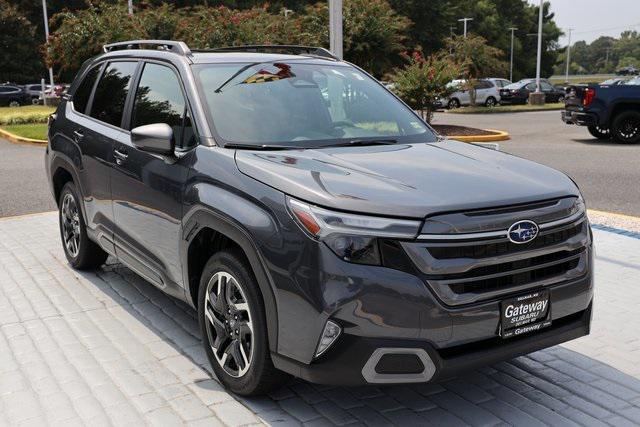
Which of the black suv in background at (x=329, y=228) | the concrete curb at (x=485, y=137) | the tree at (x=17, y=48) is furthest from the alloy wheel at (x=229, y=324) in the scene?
the tree at (x=17, y=48)

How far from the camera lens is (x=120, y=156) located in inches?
189

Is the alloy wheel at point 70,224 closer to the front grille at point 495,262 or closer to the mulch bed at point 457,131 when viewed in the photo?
the front grille at point 495,262

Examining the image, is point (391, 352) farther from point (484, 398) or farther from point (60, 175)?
point (60, 175)

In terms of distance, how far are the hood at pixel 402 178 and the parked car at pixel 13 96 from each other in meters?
48.9

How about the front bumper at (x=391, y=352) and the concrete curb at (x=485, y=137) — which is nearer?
the front bumper at (x=391, y=352)

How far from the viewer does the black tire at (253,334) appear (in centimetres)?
338

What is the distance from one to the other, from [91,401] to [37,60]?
2499 inches

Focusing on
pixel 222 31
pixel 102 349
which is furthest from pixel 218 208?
pixel 222 31

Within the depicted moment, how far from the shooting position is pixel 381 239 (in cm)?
302

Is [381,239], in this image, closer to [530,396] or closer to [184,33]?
[530,396]

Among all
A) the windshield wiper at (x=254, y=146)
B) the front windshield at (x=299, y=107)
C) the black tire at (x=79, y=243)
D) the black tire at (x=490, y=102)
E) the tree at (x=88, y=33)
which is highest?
the tree at (x=88, y=33)

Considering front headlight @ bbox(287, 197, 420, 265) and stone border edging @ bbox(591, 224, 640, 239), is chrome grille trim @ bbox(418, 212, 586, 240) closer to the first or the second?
front headlight @ bbox(287, 197, 420, 265)

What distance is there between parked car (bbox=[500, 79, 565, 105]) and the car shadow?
1401 inches

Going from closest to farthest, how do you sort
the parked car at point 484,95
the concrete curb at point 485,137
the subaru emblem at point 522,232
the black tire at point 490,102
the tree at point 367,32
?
the subaru emblem at point 522,232, the concrete curb at point 485,137, the tree at point 367,32, the parked car at point 484,95, the black tire at point 490,102
